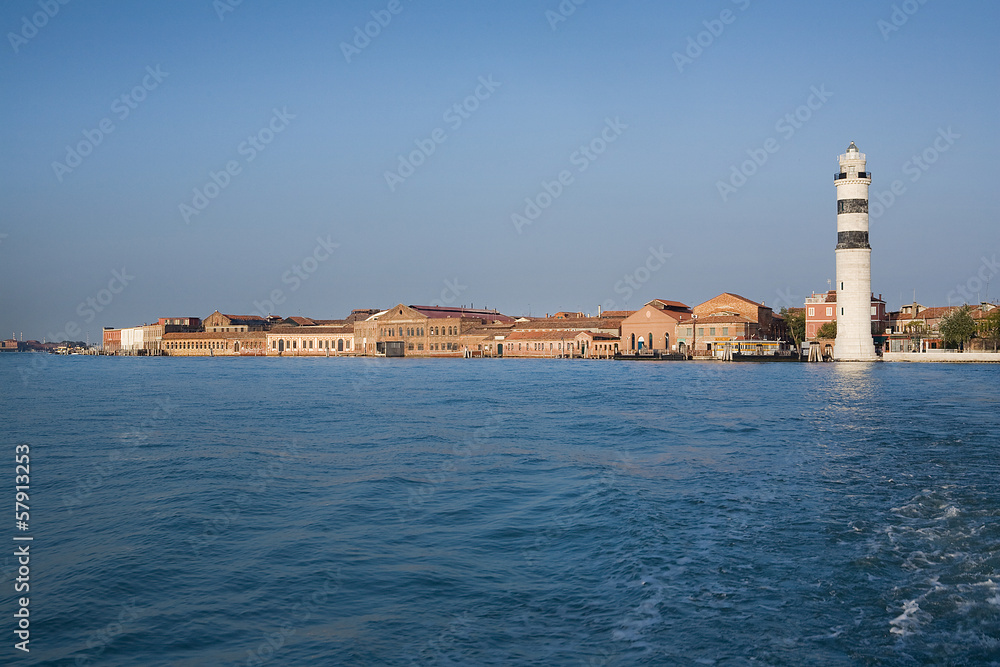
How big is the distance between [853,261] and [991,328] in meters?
14.4

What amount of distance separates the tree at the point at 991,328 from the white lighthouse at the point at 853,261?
1046 centimetres

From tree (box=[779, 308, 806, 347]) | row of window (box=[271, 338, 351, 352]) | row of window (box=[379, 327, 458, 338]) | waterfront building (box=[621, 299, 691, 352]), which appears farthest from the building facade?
tree (box=[779, 308, 806, 347])

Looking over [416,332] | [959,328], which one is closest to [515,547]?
[959,328]

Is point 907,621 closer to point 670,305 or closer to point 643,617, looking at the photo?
point 643,617

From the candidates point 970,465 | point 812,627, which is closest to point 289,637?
point 812,627

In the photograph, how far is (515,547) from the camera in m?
8.24

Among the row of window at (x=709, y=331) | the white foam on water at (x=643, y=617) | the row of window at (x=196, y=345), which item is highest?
the row of window at (x=709, y=331)

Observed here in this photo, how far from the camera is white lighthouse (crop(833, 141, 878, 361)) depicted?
5512 cm

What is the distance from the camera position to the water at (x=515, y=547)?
566 cm

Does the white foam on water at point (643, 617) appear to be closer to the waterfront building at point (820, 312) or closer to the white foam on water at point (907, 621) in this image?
the white foam on water at point (907, 621)

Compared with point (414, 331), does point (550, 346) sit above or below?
below

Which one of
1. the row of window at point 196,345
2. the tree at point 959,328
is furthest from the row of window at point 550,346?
the row of window at point 196,345

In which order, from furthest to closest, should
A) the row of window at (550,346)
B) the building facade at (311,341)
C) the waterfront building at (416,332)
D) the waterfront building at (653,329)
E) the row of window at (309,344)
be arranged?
the row of window at (309,344)
the building facade at (311,341)
the waterfront building at (416,332)
the row of window at (550,346)
the waterfront building at (653,329)

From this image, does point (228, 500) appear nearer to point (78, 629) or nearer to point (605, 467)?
point (78, 629)
